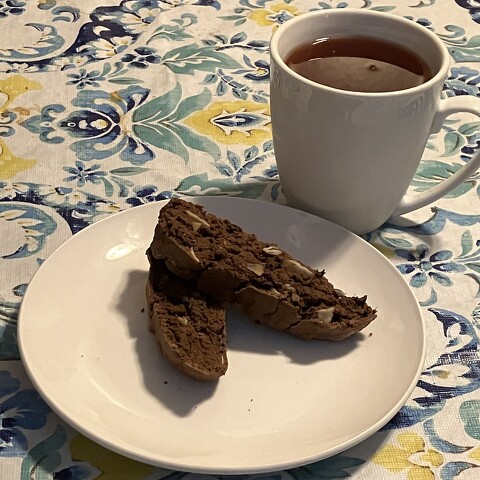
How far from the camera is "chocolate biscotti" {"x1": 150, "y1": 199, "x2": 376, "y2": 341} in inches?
26.3

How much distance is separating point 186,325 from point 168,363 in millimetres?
35

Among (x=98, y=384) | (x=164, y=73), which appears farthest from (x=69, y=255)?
(x=164, y=73)

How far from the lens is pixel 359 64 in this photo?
31.2 inches

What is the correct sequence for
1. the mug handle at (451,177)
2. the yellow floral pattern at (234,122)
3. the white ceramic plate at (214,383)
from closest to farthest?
the white ceramic plate at (214,383)
the mug handle at (451,177)
the yellow floral pattern at (234,122)

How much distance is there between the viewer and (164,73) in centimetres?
109

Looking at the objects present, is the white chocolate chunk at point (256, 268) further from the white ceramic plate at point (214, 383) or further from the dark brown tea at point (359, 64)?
the dark brown tea at point (359, 64)

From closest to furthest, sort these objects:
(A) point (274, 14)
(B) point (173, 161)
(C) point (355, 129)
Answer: (C) point (355, 129) → (B) point (173, 161) → (A) point (274, 14)

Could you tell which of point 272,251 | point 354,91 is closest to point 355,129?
point 354,91

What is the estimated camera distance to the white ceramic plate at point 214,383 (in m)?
0.58

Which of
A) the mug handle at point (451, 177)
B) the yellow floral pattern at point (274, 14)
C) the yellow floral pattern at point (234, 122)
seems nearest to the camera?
the mug handle at point (451, 177)

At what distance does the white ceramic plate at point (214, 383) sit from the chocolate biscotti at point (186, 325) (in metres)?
0.02

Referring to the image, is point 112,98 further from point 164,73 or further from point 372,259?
point 372,259

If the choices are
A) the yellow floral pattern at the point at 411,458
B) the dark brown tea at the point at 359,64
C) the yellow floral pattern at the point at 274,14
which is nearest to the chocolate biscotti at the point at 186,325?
the yellow floral pattern at the point at 411,458

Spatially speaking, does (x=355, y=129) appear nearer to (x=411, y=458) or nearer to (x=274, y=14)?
(x=411, y=458)
